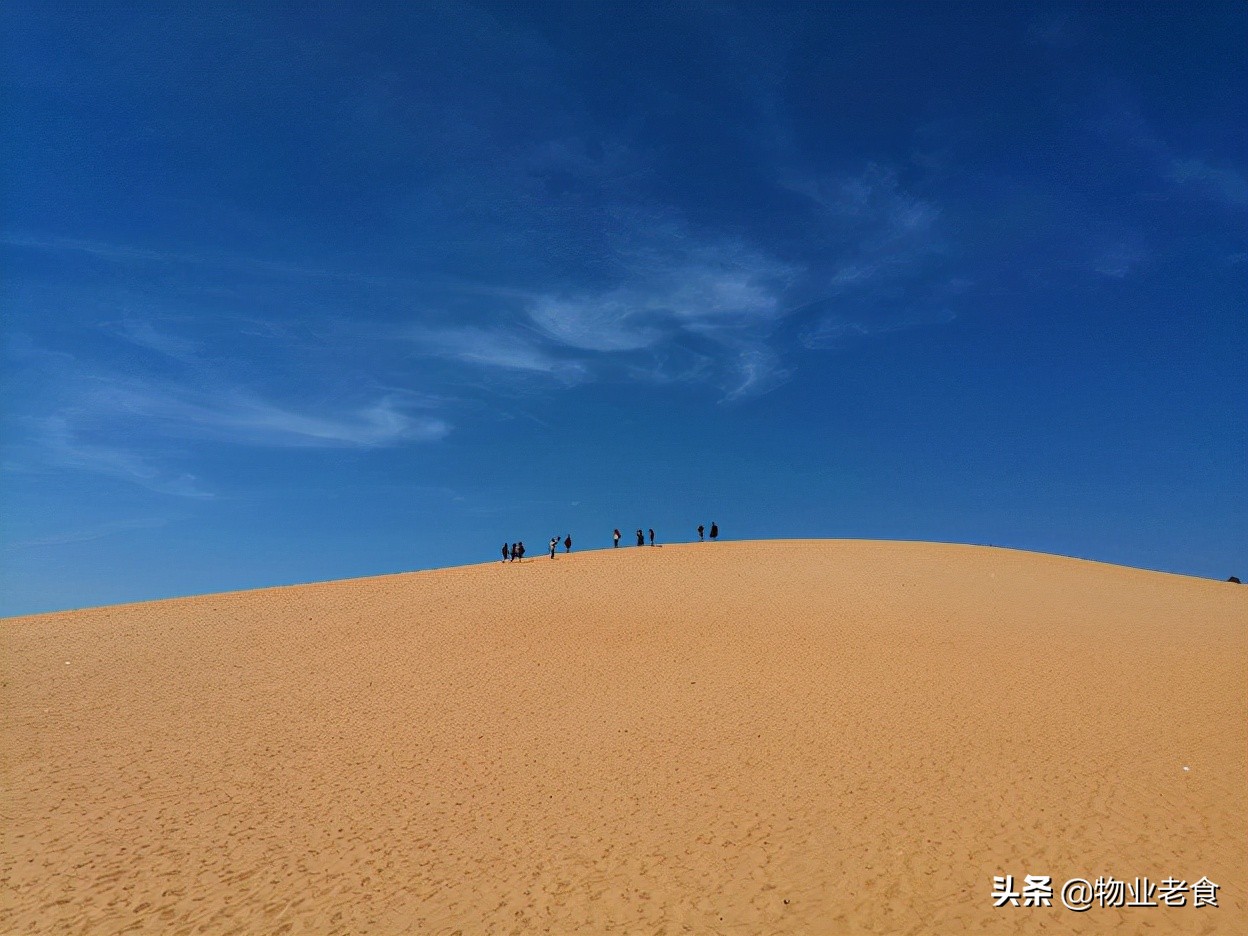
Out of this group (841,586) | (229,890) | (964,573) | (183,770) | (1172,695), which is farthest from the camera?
(964,573)

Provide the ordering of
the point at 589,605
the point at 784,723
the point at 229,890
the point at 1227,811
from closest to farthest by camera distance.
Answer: the point at 229,890 < the point at 1227,811 < the point at 784,723 < the point at 589,605

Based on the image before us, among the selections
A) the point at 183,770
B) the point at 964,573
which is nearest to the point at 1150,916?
the point at 183,770

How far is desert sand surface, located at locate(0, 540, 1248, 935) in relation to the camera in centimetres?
1348

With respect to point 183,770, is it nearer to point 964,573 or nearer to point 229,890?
point 229,890

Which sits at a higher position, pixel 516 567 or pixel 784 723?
pixel 516 567

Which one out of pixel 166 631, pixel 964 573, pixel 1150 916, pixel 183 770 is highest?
pixel 964 573

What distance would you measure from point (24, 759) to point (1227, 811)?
32.1m

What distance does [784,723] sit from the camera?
862 inches

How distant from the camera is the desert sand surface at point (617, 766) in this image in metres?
13.5

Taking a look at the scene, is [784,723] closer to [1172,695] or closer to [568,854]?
[568,854]

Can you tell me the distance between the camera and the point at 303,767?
19.7 meters

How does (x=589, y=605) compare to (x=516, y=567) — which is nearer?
(x=589, y=605)

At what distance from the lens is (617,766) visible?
19.3 metres

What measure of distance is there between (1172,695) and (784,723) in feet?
49.3
